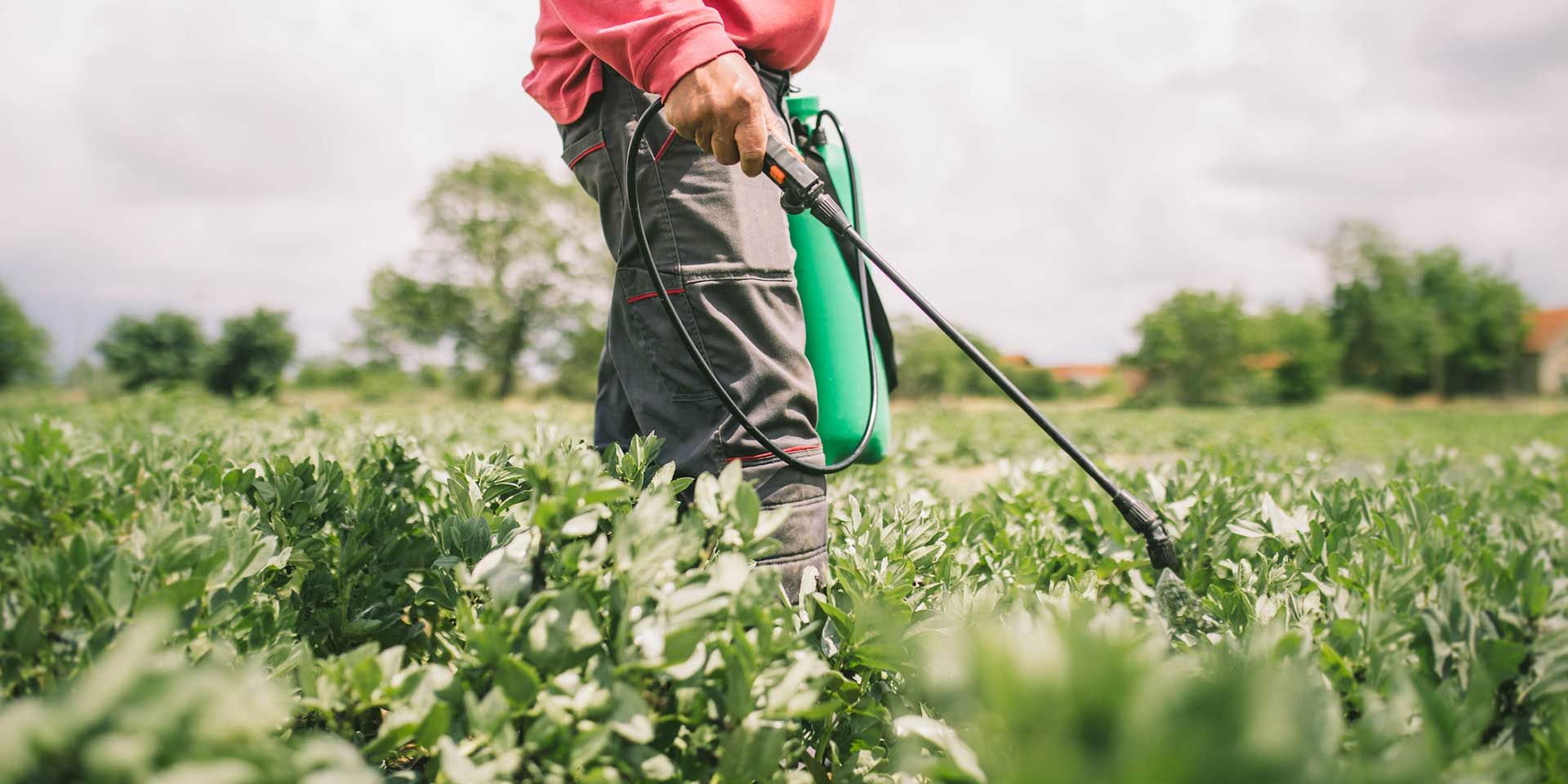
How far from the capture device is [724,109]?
1.77m

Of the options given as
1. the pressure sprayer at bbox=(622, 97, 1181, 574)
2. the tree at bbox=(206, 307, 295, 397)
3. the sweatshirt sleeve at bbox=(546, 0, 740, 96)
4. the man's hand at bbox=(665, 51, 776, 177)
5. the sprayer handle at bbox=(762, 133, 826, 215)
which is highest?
the tree at bbox=(206, 307, 295, 397)

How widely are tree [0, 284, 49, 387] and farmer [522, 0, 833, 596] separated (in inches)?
2293

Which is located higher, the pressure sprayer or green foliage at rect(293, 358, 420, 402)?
green foliage at rect(293, 358, 420, 402)

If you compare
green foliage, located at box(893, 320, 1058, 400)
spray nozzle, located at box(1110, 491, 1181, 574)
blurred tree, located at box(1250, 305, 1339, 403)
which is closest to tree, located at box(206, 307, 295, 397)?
green foliage, located at box(893, 320, 1058, 400)

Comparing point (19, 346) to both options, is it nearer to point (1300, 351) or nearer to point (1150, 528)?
point (1150, 528)

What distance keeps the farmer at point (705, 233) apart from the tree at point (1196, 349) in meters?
57.1

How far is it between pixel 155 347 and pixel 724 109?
183ft

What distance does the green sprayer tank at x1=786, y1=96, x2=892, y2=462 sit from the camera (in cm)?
226

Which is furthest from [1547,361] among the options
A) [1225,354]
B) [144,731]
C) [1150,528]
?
[144,731]

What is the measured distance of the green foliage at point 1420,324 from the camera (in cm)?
5781

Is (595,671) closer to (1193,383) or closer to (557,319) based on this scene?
(557,319)

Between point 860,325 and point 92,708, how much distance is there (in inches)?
76.8

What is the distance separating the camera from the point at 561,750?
1.00m

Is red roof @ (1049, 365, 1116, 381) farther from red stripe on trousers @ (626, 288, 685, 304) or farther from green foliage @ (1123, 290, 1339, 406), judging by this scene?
red stripe on trousers @ (626, 288, 685, 304)
